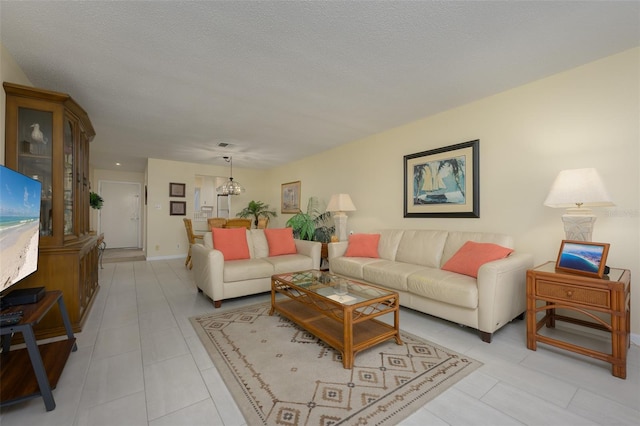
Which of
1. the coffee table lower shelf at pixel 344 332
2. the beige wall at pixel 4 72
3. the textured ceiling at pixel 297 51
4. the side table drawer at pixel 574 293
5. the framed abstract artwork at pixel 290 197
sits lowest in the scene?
the coffee table lower shelf at pixel 344 332

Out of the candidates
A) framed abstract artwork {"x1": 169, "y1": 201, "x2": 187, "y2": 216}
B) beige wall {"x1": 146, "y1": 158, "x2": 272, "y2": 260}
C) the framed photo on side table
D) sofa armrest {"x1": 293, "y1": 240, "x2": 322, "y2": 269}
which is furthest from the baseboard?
the framed photo on side table

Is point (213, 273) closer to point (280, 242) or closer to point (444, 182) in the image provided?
point (280, 242)

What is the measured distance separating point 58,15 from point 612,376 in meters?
4.24

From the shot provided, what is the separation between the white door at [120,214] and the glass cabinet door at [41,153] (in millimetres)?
6085

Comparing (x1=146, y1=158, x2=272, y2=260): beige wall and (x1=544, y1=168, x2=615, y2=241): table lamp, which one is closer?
(x1=544, y1=168, x2=615, y2=241): table lamp

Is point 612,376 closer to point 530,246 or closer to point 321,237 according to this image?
point 530,246

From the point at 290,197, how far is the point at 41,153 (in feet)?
14.9

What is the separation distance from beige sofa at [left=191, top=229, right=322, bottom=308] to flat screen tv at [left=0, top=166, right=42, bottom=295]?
146cm

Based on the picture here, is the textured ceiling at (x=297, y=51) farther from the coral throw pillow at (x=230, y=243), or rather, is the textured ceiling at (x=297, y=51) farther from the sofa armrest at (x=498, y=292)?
the sofa armrest at (x=498, y=292)

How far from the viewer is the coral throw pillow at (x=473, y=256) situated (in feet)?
8.34

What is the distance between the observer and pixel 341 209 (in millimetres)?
4391

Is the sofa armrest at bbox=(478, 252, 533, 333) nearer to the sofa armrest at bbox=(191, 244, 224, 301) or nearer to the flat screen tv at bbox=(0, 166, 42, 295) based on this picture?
the sofa armrest at bbox=(191, 244, 224, 301)

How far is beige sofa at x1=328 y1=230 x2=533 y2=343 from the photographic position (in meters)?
2.24

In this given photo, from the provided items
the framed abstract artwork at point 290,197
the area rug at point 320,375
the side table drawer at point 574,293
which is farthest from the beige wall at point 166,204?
the side table drawer at point 574,293
